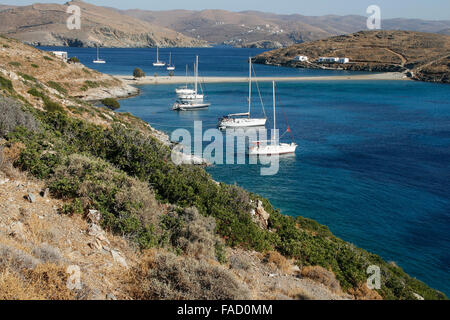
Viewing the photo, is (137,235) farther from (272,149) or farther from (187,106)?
(187,106)

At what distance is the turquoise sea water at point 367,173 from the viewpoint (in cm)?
1917

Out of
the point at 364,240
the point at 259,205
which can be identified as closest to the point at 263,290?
the point at 259,205

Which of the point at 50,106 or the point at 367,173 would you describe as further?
the point at 367,173

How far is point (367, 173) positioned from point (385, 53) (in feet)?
391

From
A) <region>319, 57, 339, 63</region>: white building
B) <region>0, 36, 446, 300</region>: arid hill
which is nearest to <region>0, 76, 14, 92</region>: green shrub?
<region>0, 36, 446, 300</region>: arid hill

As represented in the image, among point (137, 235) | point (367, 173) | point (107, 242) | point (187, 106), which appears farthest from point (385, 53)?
point (107, 242)

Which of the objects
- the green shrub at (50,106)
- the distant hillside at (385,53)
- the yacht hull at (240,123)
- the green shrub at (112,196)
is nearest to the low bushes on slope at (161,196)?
the green shrub at (112,196)

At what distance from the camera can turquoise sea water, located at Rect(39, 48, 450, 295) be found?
1917cm

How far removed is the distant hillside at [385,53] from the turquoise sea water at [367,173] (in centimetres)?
5196

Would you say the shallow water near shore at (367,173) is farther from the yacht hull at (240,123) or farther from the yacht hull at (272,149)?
the yacht hull at (240,123)

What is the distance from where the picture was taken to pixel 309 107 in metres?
59.8

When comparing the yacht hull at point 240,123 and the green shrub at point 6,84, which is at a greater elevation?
the green shrub at point 6,84

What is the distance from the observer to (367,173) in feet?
95.3
